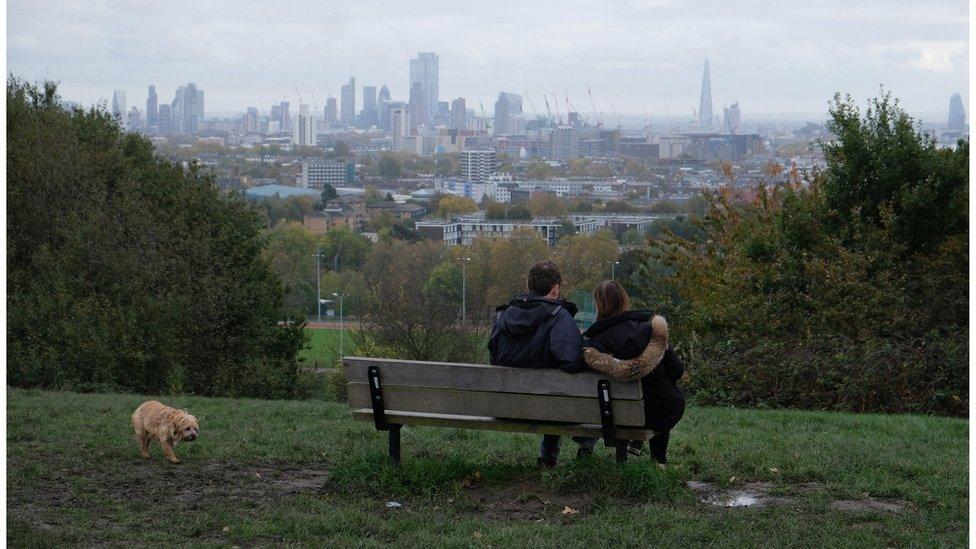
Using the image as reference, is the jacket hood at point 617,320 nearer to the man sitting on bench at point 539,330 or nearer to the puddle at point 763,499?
the man sitting on bench at point 539,330

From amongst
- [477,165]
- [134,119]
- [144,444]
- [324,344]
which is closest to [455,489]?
[144,444]

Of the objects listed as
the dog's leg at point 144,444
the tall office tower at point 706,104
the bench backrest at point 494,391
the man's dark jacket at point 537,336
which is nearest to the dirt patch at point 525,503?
the bench backrest at point 494,391

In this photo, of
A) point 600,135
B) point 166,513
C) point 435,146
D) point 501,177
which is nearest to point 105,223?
point 166,513

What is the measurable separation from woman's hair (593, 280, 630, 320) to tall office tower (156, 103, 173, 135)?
190 m

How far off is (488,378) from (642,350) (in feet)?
2.51

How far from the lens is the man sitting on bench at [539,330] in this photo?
579 centimetres

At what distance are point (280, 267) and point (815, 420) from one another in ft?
225

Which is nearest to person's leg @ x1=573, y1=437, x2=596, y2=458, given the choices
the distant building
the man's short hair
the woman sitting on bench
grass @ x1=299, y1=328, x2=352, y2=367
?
the woman sitting on bench

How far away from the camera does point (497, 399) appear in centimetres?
589

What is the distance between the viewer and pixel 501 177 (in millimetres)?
149375

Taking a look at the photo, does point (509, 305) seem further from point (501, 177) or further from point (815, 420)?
point (501, 177)

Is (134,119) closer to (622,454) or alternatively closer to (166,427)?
(166,427)

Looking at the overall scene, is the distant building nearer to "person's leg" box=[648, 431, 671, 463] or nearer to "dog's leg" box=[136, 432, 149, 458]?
"dog's leg" box=[136, 432, 149, 458]

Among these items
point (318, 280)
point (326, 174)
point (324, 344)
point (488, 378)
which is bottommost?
point (324, 344)
